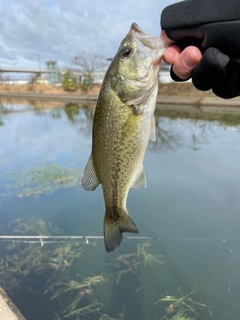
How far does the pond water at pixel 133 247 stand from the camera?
3.45 meters

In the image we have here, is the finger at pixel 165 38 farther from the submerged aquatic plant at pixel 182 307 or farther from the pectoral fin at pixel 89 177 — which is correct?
the submerged aquatic plant at pixel 182 307

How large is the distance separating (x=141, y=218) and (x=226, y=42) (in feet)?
14.1

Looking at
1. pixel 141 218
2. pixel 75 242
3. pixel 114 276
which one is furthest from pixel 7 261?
pixel 141 218

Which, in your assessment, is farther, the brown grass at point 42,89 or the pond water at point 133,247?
the brown grass at point 42,89

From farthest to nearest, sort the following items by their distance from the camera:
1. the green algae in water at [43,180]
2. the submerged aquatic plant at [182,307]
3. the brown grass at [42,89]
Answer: the brown grass at [42,89]
the green algae in water at [43,180]
the submerged aquatic plant at [182,307]

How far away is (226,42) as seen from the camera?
4.46 ft

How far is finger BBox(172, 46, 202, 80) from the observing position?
1451 mm

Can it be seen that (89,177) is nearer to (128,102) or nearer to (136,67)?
(128,102)

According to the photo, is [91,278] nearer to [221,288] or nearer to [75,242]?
[75,242]

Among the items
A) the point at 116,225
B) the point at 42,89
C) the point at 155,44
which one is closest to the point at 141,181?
the point at 116,225

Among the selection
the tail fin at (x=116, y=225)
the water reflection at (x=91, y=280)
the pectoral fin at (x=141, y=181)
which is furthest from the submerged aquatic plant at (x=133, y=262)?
the pectoral fin at (x=141, y=181)

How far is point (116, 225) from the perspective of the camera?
74.7 inches

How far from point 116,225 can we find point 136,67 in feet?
3.51

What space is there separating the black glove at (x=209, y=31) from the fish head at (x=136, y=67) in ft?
0.47
